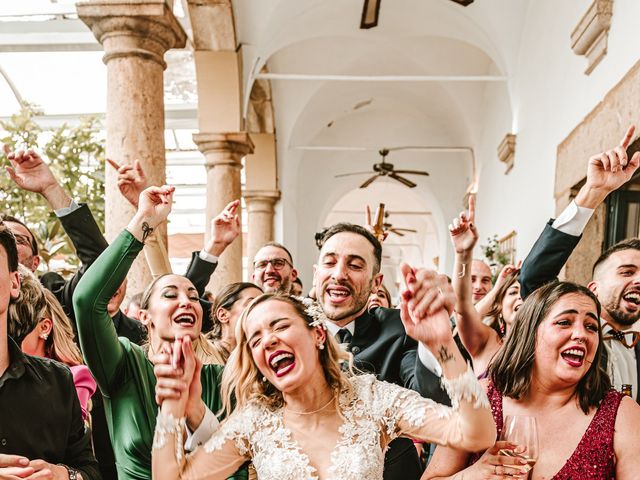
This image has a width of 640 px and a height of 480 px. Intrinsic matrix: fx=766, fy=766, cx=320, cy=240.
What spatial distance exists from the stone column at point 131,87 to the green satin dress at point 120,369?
3189 mm

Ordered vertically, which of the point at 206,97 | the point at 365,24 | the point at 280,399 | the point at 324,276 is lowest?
→ the point at 280,399

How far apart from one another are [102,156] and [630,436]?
22.7 ft

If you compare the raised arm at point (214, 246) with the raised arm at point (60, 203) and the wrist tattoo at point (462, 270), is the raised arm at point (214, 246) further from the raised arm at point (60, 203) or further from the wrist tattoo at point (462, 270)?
the wrist tattoo at point (462, 270)

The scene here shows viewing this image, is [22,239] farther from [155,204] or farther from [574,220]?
[574,220]

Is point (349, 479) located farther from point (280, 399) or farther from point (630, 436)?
point (630, 436)

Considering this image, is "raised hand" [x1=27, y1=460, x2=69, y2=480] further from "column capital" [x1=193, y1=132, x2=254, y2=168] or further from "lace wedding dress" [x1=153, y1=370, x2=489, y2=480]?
"column capital" [x1=193, y1=132, x2=254, y2=168]

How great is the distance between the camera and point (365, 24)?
44.0ft

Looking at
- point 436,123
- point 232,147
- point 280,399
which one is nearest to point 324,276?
point 280,399

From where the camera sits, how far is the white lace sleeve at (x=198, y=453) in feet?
6.54

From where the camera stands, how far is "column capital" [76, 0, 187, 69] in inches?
238

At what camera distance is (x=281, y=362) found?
2.22m

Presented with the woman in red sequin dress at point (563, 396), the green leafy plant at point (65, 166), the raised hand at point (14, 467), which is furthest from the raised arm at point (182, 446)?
the green leafy plant at point (65, 166)

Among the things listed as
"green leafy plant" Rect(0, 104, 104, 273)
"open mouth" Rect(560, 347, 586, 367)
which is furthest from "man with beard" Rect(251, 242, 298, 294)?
"green leafy plant" Rect(0, 104, 104, 273)

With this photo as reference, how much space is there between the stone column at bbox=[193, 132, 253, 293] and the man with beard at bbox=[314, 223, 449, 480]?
7428 millimetres
